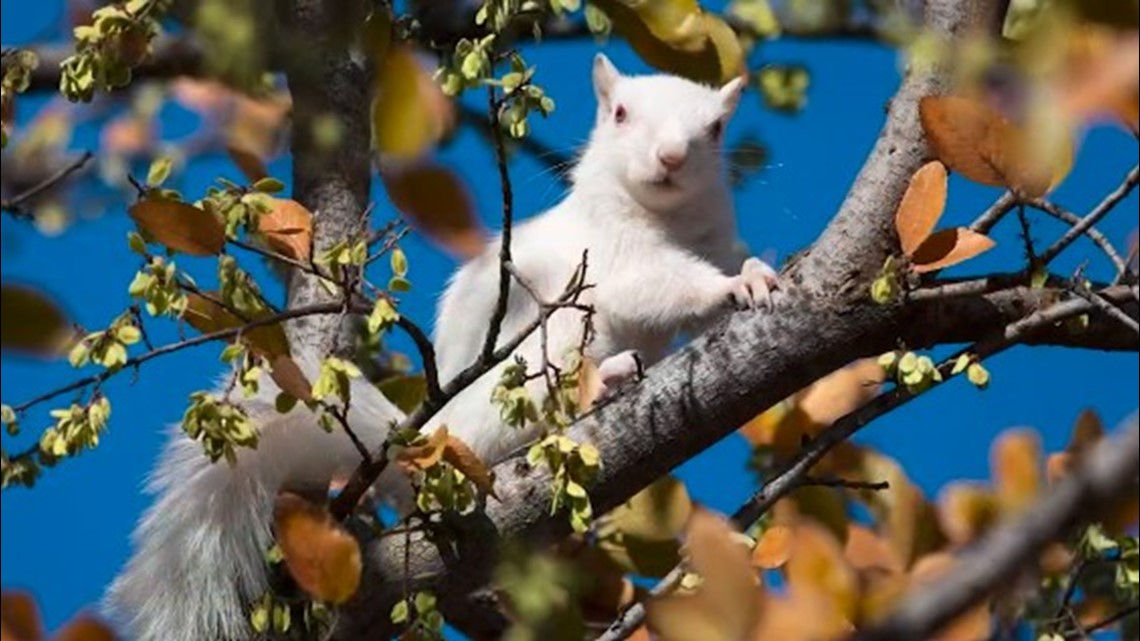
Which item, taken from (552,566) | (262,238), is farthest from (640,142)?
(552,566)

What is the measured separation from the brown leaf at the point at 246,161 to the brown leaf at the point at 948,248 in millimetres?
957

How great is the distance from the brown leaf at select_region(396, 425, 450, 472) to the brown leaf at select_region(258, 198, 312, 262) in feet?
0.61

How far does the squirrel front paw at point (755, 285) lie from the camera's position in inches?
70.6

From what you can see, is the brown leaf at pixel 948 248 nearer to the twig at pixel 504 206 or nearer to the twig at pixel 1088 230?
the twig at pixel 1088 230

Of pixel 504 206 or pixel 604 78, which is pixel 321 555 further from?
pixel 604 78

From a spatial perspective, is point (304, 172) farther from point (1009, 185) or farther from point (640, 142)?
point (1009, 185)

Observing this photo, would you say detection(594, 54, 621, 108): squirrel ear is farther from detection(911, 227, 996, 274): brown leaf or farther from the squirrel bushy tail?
detection(911, 227, 996, 274): brown leaf

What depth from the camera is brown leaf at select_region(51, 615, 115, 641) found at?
50.6 inches

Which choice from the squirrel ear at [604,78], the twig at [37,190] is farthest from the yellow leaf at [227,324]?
the squirrel ear at [604,78]

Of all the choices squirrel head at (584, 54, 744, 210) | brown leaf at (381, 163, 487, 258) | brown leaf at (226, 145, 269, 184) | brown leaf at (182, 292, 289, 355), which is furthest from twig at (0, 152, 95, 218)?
brown leaf at (381, 163, 487, 258)

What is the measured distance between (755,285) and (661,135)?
0.63 metres

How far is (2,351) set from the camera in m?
0.69

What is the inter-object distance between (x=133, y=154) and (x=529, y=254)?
1.79 feet

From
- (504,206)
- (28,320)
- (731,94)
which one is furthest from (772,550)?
(28,320)
